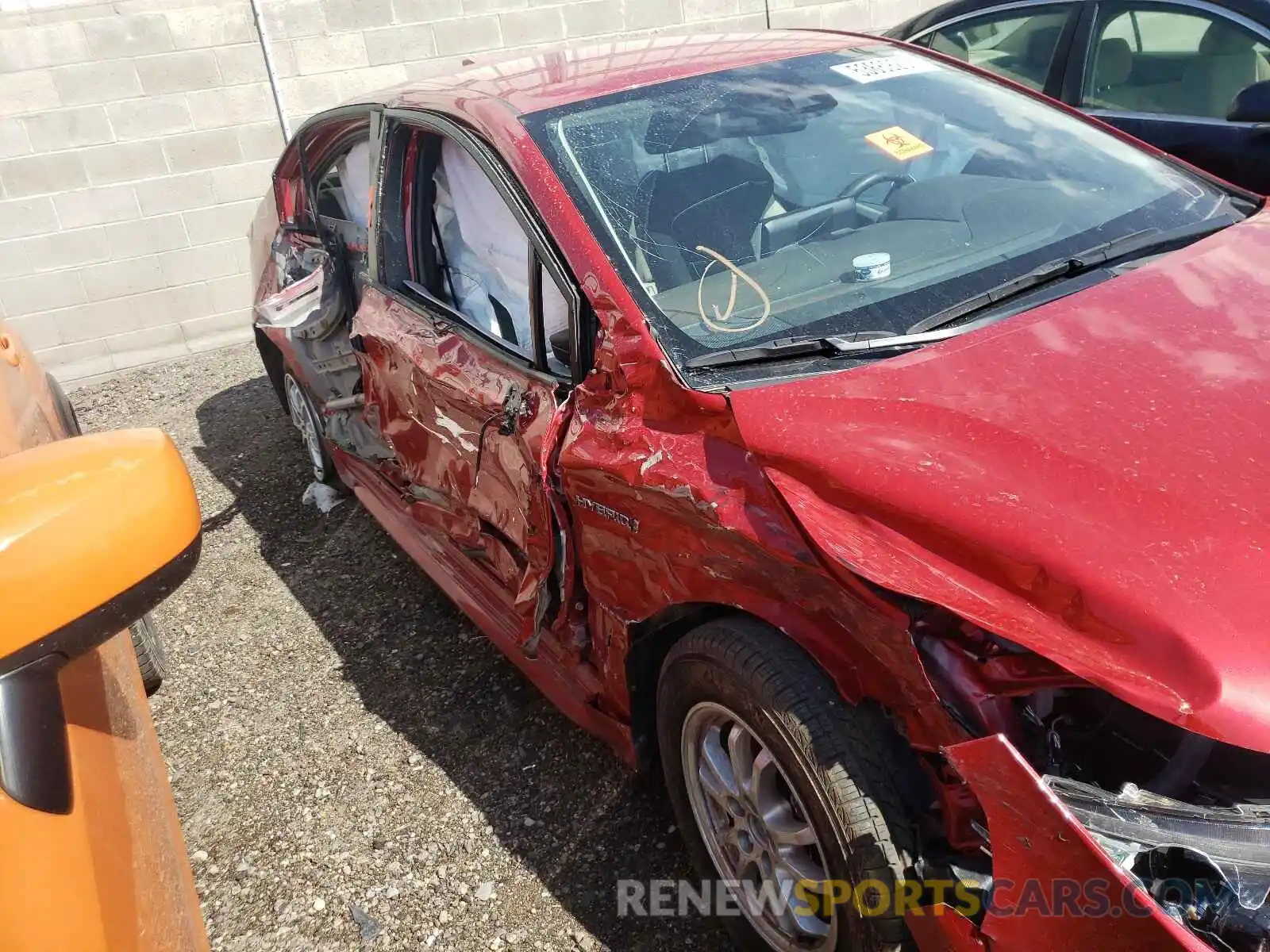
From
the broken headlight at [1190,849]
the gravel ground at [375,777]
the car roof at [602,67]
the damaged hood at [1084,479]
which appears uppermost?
the car roof at [602,67]

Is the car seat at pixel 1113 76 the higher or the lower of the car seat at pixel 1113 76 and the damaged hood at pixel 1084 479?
the higher

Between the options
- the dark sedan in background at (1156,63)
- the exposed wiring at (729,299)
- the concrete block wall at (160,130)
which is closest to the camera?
the exposed wiring at (729,299)

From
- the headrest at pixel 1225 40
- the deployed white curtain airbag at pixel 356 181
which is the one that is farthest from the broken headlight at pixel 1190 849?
the headrest at pixel 1225 40

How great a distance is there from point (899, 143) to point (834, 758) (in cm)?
169

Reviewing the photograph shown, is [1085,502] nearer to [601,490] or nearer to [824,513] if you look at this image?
[824,513]

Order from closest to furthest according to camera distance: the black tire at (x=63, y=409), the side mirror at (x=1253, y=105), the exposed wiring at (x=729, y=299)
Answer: the exposed wiring at (x=729, y=299), the side mirror at (x=1253, y=105), the black tire at (x=63, y=409)

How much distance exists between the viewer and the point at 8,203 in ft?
20.8

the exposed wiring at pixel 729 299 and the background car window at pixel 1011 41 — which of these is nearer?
the exposed wiring at pixel 729 299

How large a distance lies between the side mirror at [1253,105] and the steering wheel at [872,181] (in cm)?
147

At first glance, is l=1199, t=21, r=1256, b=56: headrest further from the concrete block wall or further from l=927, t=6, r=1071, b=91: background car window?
the concrete block wall

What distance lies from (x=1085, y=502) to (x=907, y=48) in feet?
6.75

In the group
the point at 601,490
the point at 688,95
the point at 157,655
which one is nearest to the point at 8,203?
the point at 157,655

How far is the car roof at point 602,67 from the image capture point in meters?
2.69

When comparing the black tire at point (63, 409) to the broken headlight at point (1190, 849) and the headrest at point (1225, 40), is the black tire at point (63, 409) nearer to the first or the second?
the broken headlight at point (1190, 849)
